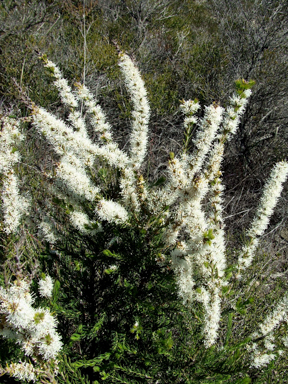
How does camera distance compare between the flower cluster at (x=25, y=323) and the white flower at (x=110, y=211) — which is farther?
the white flower at (x=110, y=211)

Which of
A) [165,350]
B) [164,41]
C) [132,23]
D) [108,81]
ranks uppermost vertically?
[132,23]

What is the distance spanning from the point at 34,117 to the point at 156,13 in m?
8.85

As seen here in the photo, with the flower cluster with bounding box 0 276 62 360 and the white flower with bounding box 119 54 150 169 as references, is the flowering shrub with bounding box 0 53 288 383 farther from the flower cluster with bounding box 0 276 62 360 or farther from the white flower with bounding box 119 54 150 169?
the flower cluster with bounding box 0 276 62 360

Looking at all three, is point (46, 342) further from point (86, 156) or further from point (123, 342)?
point (86, 156)

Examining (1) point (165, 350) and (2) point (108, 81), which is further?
(2) point (108, 81)

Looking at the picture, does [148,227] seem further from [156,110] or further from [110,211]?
[156,110]

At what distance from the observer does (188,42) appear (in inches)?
329

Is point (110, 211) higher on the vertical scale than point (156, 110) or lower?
lower

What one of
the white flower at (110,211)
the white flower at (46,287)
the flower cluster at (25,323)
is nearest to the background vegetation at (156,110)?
the white flower at (110,211)

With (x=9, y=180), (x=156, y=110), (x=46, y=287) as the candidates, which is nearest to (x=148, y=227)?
(x=46, y=287)

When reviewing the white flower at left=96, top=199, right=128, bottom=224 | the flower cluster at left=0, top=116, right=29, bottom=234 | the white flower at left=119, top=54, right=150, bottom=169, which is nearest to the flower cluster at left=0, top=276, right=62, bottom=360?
the white flower at left=96, top=199, right=128, bottom=224

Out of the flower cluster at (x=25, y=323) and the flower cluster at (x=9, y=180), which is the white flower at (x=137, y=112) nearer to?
the flower cluster at (x=9, y=180)

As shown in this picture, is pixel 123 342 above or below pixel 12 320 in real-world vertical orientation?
above

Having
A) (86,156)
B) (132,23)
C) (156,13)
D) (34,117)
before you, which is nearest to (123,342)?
(86,156)
